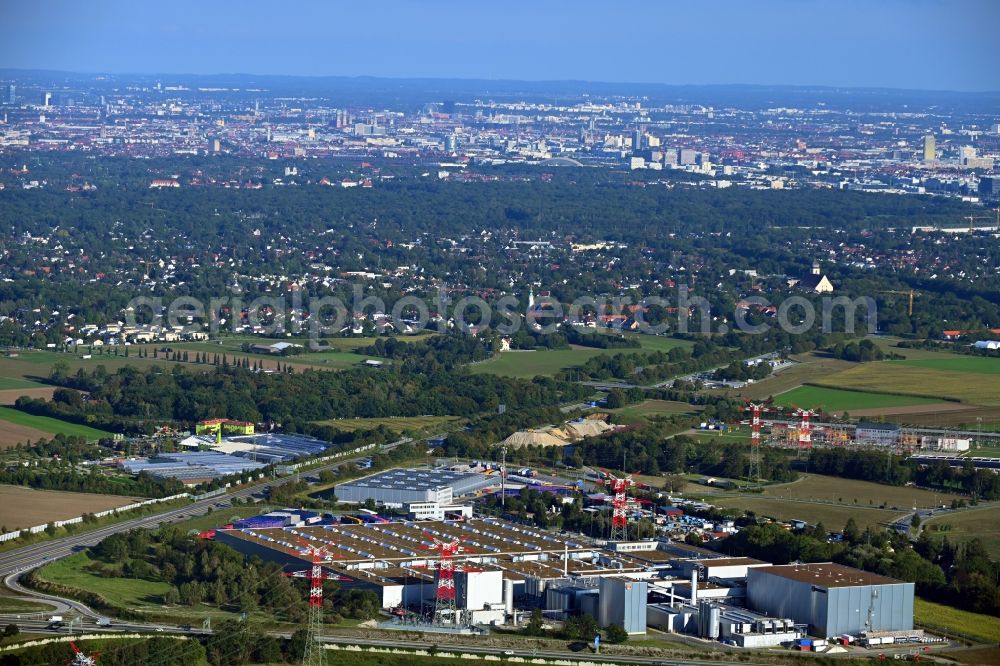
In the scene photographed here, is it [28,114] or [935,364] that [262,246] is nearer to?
[935,364]

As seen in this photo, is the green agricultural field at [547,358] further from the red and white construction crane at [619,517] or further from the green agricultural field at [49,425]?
the red and white construction crane at [619,517]

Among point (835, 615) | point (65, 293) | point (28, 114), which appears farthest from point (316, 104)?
point (835, 615)

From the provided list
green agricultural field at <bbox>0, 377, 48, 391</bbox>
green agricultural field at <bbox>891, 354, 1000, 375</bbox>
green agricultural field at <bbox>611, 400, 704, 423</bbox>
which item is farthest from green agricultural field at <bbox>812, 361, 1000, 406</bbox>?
green agricultural field at <bbox>0, 377, 48, 391</bbox>

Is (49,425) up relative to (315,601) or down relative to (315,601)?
down

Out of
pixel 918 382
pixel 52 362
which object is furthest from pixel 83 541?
pixel 918 382

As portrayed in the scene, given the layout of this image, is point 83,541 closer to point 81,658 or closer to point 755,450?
point 81,658

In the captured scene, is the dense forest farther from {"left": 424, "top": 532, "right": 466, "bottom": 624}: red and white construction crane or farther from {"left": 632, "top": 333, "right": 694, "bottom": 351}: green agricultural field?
{"left": 424, "top": 532, "right": 466, "bottom": 624}: red and white construction crane

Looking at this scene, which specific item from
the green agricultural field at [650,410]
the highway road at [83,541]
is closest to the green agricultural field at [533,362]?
the green agricultural field at [650,410]
